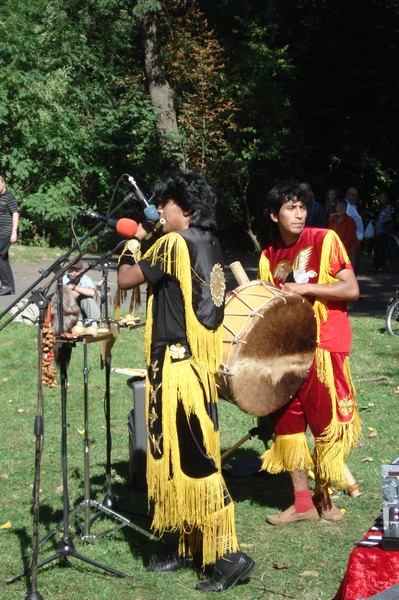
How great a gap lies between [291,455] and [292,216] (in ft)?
4.74

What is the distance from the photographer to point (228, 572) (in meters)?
4.80

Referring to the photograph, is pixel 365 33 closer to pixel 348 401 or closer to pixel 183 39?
pixel 183 39

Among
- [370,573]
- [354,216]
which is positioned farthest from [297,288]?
[354,216]

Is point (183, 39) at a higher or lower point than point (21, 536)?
higher

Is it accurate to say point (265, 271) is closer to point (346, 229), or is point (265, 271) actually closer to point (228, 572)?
point (228, 572)

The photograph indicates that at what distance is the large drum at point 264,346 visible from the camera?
5.16 metres

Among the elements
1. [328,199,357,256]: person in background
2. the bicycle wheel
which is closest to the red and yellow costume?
the bicycle wheel

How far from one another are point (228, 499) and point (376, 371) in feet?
18.0

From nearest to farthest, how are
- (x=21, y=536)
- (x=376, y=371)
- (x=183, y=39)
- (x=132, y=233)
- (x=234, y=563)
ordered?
(x=132, y=233), (x=234, y=563), (x=21, y=536), (x=376, y=371), (x=183, y=39)

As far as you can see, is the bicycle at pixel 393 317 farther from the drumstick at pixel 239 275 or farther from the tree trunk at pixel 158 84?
the tree trunk at pixel 158 84

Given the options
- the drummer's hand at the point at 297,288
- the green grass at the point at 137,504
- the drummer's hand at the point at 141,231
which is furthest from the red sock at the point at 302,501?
the drummer's hand at the point at 141,231

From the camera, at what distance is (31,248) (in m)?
20.2

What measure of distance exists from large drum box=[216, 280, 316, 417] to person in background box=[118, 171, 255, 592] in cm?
31

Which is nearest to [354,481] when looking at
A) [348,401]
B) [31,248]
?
[348,401]
